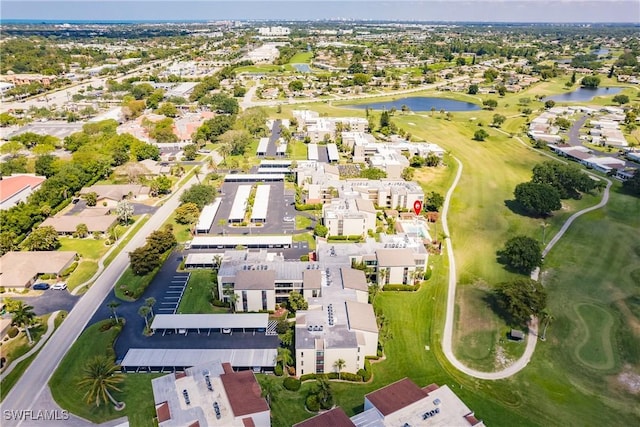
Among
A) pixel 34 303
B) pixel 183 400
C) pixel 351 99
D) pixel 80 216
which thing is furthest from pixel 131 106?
pixel 183 400

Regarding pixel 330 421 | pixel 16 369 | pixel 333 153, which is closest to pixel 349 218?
pixel 330 421

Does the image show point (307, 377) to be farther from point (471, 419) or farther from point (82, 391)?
point (82, 391)

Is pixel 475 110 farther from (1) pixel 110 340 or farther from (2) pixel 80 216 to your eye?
(1) pixel 110 340

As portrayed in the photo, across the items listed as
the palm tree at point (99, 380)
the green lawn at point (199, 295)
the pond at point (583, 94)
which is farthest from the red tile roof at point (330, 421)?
the pond at point (583, 94)

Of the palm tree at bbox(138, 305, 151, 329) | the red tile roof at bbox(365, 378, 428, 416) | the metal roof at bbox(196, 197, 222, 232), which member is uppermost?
the red tile roof at bbox(365, 378, 428, 416)

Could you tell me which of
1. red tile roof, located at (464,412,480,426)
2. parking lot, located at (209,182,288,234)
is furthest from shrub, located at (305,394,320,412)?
parking lot, located at (209,182,288,234)

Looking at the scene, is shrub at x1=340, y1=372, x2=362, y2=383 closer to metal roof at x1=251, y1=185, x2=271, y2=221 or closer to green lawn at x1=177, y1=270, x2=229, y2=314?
green lawn at x1=177, y1=270, x2=229, y2=314
